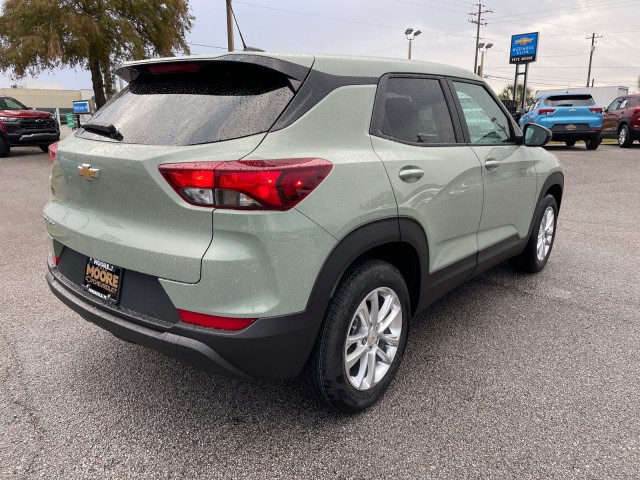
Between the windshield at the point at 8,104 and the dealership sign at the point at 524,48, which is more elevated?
the dealership sign at the point at 524,48

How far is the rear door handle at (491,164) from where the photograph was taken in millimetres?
3258

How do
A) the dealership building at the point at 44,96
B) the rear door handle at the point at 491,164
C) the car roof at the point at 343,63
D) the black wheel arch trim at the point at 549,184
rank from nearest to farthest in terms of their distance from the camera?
the car roof at the point at 343,63
the rear door handle at the point at 491,164
the black wheel arch trim at the point at 549,184
the dealership building at the point at 44,96

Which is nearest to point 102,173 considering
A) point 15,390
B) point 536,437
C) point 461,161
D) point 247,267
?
point 247,267

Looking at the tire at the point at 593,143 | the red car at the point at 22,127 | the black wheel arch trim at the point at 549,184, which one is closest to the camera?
the black wheel arch trim at the point at 549,184

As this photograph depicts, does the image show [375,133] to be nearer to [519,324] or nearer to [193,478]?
[193,478]

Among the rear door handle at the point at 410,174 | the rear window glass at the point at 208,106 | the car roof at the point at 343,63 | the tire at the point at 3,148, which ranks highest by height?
the car roof at the point at 343,63

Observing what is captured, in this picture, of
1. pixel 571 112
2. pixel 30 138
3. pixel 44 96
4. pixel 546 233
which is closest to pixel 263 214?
pixel 546 233

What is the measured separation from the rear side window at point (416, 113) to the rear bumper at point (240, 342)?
3.49 ft

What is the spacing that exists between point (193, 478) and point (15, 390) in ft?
4.17

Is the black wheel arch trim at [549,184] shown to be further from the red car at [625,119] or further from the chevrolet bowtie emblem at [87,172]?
the red car at [625,119]

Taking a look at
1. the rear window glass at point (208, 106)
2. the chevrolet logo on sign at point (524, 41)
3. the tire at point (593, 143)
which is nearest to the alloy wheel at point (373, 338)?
the rear window glass at point (208, 106)

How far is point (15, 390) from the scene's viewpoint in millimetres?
2688

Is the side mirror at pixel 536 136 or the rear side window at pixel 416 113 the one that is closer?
the rear side window at pixel 416 113

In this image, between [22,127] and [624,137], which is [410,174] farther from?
[624,137]
